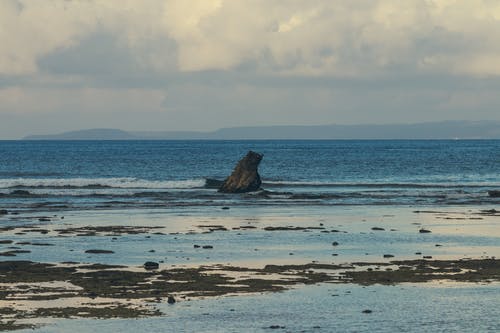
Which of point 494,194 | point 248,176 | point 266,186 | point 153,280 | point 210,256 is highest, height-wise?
point 248,176

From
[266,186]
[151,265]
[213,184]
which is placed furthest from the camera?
[266,186]

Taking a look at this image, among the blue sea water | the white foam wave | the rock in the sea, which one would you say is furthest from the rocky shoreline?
the white foam wave

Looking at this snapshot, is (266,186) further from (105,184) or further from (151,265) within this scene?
(151,265)

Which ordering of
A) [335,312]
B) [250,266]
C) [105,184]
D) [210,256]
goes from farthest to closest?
1. [105,184]
2. [210,256]
3. [250,266]
4. [335,312]

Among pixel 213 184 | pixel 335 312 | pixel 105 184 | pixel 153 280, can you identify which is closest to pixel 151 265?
pixel 153 280

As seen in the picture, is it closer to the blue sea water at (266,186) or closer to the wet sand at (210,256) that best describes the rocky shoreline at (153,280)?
the wet sand at (210,256)

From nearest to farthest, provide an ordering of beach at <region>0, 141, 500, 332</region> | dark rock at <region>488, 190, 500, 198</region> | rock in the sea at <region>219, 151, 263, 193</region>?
beach at <region>0, 141, 500, 332</region> < dark rock at <region>488, 190, 500, 198</region> < rock in the sea at <region>219, 151, 263, 193</region>

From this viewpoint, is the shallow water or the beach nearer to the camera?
the shallow water

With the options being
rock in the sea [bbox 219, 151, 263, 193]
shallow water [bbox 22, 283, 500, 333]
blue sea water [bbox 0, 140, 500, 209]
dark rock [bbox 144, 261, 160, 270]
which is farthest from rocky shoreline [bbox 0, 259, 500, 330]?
rock in the sea [bbox 219, 151, 263, 193]

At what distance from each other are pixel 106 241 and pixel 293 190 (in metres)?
49.5

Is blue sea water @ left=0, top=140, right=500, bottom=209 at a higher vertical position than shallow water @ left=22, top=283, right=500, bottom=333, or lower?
lower

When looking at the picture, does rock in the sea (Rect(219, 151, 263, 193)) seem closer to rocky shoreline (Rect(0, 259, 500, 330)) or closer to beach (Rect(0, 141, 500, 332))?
beach (Rect(0, 141, 500, 332))

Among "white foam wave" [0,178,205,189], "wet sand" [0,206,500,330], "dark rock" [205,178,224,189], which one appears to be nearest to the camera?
"wet sand" [0,206,500,330]

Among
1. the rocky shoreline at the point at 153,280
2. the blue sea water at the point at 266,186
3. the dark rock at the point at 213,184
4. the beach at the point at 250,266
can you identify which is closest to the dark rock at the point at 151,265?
the beach at the point at 250,266
